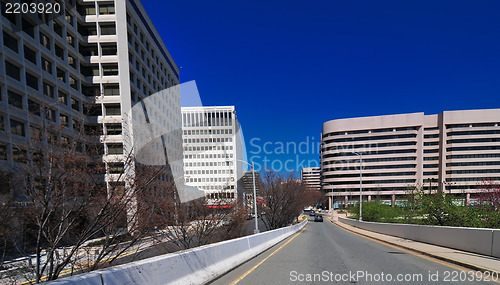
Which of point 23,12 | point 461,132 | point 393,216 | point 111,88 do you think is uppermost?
point 23,12

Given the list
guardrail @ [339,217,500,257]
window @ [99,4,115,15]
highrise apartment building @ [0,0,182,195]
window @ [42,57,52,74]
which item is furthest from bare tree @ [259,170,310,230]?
window @ [99,4,115,15]

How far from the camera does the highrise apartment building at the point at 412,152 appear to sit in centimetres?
8644

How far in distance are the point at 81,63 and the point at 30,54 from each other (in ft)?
32.5

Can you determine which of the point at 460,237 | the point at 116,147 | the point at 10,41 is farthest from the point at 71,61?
the point at 460,237

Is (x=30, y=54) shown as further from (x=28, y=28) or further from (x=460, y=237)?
(x=460, y=237)

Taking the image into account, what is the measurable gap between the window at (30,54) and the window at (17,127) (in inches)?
287

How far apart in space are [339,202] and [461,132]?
169ft

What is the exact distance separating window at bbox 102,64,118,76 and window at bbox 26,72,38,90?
11.0m

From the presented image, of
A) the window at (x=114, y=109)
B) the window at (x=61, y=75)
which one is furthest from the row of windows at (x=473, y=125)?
the window at (x=61, y=75)

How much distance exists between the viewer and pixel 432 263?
763 cm

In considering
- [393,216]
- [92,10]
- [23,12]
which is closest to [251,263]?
[393,216]

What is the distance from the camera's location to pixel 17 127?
22094mm

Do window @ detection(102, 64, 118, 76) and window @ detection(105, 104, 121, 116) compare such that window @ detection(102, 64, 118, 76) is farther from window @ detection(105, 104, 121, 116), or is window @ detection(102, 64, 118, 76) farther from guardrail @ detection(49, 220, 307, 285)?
guardrail @ detection(49, 220, 307, 285)

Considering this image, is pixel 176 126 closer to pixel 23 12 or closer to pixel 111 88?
pixel 111 88
